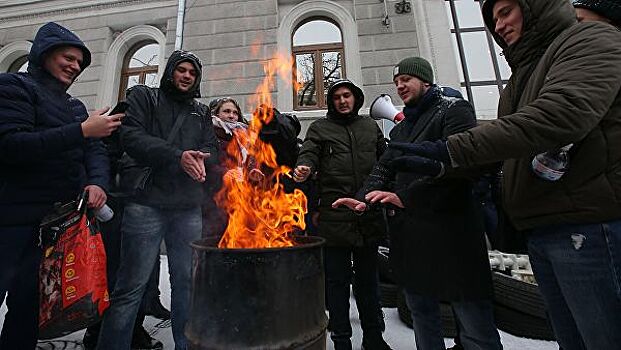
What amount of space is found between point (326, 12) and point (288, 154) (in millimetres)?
5203

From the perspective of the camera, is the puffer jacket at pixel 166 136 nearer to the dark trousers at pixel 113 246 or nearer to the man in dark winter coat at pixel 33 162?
the man in dark winter coat at pixel 33 162

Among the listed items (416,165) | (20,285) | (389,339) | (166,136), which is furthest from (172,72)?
(389,339)

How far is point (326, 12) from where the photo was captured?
7.06 m

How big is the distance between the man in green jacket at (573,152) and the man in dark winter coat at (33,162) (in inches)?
86.4

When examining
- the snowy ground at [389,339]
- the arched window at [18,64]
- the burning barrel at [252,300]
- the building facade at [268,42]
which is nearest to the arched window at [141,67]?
the building facade at [268,42]

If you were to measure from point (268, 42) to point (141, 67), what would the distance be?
3616 mm

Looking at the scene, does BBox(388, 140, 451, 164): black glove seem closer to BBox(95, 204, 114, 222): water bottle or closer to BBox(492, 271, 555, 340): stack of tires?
BBox(95, 204, 114, 222): water bottle

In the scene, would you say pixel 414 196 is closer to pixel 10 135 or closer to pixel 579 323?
pixel 579 323

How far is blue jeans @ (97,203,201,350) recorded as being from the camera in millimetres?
2139

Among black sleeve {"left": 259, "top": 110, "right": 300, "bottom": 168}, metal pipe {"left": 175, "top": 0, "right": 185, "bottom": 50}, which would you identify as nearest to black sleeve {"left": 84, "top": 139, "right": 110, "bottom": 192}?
black sleeve {"left": 259, "top": 110, "right": 300, "bottom": 168}

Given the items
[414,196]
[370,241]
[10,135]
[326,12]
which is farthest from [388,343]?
[326,12]

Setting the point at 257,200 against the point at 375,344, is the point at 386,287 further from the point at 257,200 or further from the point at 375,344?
the point at 257,200

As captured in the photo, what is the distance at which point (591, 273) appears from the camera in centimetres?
117

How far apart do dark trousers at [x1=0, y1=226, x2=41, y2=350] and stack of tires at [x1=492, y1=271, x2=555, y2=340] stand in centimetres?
375
